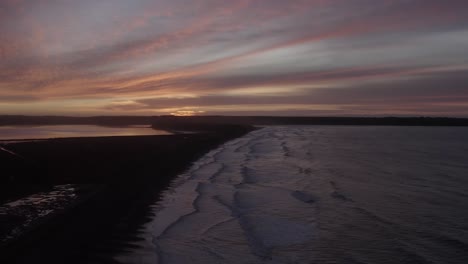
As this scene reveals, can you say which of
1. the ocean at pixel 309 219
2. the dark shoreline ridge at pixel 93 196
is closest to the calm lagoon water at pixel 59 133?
the dark shoreline ridge at pixel 93 196

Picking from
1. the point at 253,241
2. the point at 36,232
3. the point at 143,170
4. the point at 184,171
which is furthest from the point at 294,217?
the point at 184,171

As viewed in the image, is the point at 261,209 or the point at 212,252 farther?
the point at 261,209

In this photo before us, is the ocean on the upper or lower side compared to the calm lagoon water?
lower

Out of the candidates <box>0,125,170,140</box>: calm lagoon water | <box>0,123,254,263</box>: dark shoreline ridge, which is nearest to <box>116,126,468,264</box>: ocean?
<box>0,123,254,263</box>: dark shoreline ridge

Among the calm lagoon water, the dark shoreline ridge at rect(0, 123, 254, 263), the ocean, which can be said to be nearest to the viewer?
the dark shoreline ridge at rect(0, 123, 254, 263)

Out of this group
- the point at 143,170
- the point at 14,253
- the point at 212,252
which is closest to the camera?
the point at 14,253

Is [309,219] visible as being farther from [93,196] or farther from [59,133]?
[59,133]

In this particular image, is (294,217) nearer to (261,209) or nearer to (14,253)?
(261,209)

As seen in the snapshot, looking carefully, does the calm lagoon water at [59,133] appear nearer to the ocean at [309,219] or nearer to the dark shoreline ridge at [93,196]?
the dark shoreline ridge at [93,196]

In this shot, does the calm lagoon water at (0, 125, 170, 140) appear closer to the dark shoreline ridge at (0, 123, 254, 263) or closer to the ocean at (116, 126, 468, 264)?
the dark shoreline ridge at (0, 123, 254, 263)
